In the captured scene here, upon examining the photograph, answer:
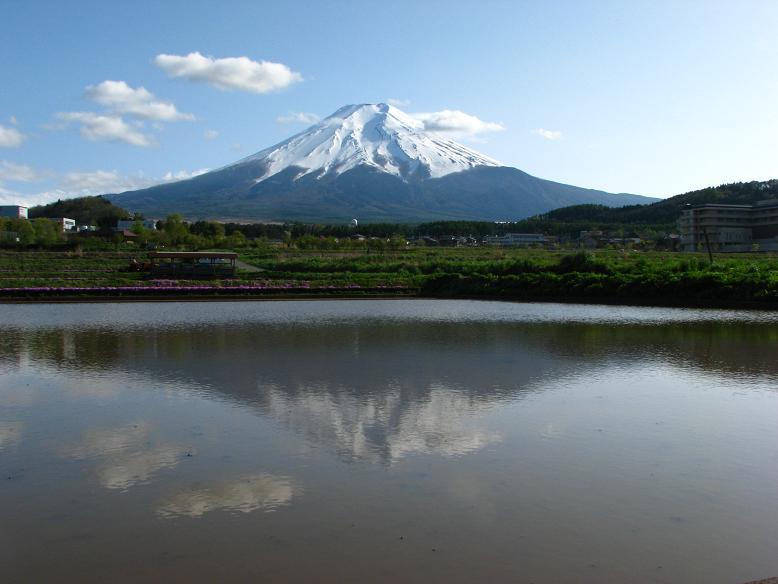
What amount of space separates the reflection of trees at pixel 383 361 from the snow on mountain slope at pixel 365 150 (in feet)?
522

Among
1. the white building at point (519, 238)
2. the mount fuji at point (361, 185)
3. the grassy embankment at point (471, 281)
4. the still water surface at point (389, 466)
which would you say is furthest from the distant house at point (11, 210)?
the still water surface at point (389, 466)

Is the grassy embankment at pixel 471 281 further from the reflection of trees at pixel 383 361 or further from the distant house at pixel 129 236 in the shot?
the distant house at pixel 129 236

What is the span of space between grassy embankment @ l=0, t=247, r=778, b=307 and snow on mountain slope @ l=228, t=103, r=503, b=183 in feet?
461

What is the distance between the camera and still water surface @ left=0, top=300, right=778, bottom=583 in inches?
143

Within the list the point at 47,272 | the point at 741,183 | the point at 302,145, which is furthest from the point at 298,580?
the point at 302,145

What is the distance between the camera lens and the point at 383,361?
9914 mm

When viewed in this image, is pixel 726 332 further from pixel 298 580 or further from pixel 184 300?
pixel 184 300

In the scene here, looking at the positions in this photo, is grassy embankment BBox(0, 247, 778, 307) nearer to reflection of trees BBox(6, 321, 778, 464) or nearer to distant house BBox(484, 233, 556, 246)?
reflection of trees BBox(6, 321, 778, 464)

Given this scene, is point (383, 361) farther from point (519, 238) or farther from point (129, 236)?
point (519, 238)

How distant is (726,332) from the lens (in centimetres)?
1366

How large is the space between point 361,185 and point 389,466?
531 ft

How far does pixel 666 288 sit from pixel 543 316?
6284 millimetres

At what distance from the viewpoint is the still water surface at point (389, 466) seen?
3627 mm

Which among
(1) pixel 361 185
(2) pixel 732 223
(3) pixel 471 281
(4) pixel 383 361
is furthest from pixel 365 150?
(4) pixel 383 361
